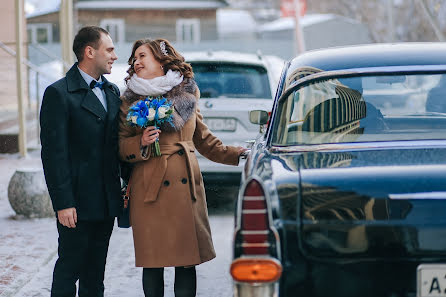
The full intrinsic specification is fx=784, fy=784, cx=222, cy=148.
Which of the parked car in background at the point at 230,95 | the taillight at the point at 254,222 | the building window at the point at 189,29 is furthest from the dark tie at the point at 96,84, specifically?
the building window at the point at 189,29

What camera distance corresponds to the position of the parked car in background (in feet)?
27.3

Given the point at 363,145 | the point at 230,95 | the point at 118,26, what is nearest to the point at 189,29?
the point at 118,26

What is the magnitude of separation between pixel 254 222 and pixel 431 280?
72cm

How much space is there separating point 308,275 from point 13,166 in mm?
10001

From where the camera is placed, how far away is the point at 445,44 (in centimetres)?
472

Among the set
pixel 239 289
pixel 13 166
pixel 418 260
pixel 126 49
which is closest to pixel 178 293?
pixel 239 289

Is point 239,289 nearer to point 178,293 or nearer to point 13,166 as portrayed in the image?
point 178,293

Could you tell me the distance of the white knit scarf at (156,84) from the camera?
4.36 meters

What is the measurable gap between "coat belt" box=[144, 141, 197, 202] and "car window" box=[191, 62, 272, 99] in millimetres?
4263

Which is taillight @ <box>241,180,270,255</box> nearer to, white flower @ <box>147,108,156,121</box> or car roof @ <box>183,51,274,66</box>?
white flower @ <box>147,108,156,121</box>

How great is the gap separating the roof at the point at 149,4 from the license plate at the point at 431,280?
45599 mm

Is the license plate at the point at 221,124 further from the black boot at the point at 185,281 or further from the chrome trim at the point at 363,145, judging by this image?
the chrome trim at the point at 363,145

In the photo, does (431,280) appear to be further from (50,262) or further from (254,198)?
(50,262)

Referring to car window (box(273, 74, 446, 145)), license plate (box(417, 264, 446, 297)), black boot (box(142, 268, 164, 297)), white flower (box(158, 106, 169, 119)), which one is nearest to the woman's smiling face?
white flower (box(158, 106, 169, 119))
